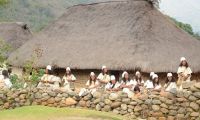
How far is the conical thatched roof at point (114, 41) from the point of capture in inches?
896

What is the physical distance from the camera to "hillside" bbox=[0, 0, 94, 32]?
68125 millimetres

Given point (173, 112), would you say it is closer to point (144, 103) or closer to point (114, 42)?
point (144, 103)

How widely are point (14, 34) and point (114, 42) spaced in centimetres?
1309

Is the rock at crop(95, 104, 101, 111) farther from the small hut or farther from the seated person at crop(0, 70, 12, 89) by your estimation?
the small hut

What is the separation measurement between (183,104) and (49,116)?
13.0 ft

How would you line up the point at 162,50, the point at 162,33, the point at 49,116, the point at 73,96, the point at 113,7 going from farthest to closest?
the point at 113,7
the point at 162,33
the point at 162,50
the point at 73,96
the point at 49,116

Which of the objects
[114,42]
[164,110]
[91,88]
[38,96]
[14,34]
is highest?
[14,34]

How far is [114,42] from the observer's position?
80.9ft

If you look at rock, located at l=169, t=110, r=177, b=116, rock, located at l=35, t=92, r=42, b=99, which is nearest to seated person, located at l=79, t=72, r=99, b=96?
rock, located at l=35, t=92, r=42, b=99

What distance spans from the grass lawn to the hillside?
161 feet

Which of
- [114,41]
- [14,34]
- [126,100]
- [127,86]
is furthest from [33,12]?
[126,100]

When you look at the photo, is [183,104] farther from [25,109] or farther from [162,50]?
[162,50]

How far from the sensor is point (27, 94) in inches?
682

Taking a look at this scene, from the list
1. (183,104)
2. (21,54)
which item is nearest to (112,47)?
(21,54)
